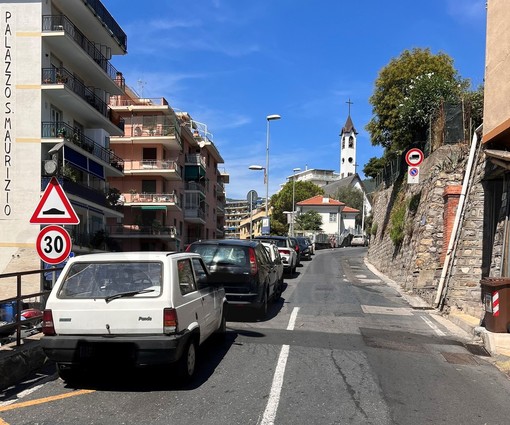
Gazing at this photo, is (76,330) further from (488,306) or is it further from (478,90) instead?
(478,90)

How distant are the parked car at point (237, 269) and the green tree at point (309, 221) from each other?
66381 mm

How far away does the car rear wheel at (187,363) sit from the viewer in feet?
19.1

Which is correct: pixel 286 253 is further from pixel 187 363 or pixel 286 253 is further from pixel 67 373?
pixel 67 373

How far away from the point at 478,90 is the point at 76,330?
1974cm

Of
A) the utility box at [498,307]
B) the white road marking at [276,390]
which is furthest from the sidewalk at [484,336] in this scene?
the white road marking at [276,390]

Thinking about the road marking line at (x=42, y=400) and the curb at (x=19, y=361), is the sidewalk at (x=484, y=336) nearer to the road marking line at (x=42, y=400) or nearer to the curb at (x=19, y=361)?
the road marking line at (x=42, y=400)

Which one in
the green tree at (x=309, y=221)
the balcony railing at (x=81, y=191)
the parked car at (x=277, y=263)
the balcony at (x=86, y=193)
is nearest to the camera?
the parked car at (x=277, y=263)

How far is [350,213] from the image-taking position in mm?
84188

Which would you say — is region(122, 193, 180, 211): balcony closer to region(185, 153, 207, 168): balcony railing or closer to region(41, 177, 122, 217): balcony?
region(41, 177, 122, 217): balcony

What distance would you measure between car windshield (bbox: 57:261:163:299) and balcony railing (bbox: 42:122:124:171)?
23.6 meters

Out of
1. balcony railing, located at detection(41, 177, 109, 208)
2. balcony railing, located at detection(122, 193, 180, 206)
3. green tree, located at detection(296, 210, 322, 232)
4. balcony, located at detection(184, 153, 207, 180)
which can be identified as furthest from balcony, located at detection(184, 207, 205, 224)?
green tree, located at detection(296, 210, 322, 232)

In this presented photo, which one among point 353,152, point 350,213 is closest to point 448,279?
point 350,213

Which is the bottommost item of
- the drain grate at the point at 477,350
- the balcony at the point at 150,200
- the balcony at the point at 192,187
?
the drain grate at the point at 477,350

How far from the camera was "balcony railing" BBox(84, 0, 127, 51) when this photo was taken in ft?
Result: 101
